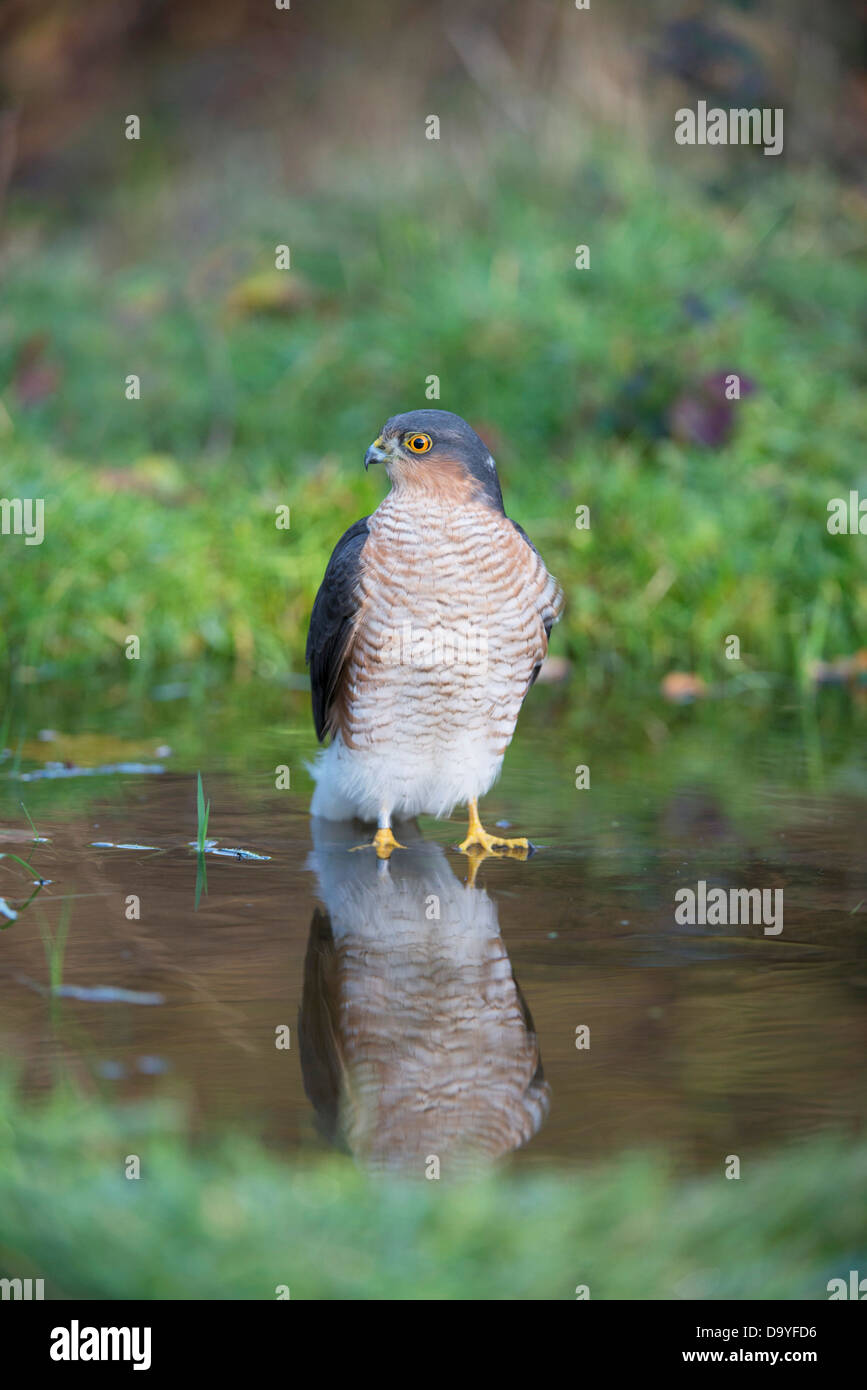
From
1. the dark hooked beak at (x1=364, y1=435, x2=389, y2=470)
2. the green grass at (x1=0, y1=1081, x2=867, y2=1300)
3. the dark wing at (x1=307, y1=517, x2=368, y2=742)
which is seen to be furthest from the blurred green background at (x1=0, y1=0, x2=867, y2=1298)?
the dark hooked beak at (x1=364, y1=435, x2=389, y2=470)

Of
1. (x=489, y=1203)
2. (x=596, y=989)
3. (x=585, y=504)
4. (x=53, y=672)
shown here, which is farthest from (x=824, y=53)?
(x=489, y=1203)

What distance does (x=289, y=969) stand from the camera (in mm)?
4023

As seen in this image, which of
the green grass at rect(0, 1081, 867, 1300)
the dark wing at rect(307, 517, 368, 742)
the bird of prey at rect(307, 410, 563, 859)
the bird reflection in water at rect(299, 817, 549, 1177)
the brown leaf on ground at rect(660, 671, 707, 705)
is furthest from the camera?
the brown leaf on ground at rect(660, 671, 707, 705)

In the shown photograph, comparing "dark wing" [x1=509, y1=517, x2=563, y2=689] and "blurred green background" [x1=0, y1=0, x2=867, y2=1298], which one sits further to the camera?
"dark wing" [x1=509, y1=517, x2=563, y2=689]

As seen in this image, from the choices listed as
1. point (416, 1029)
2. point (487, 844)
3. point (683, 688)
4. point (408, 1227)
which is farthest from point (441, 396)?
point (408, 1227)

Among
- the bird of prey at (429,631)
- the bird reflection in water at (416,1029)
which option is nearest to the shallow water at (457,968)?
the bird reflection in water at (416,1029)

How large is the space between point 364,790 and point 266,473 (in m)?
4.10

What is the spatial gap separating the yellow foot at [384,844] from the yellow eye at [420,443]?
3.57ft

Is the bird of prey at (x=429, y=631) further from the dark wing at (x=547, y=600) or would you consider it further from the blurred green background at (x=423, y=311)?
the blurred green background at (x=423, y=311)

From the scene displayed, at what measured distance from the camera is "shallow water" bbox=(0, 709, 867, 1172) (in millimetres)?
3275

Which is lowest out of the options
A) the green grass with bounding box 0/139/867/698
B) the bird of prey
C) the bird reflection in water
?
the bird reflection in water

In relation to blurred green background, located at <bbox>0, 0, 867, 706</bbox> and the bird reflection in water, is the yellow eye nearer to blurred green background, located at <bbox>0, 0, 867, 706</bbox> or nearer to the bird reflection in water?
the bird reflection in water

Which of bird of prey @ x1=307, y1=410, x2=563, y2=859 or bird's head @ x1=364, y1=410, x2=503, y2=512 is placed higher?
bird's head @ x1=364, y1=410, x2=503, y2=512

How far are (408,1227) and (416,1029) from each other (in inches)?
32.3
